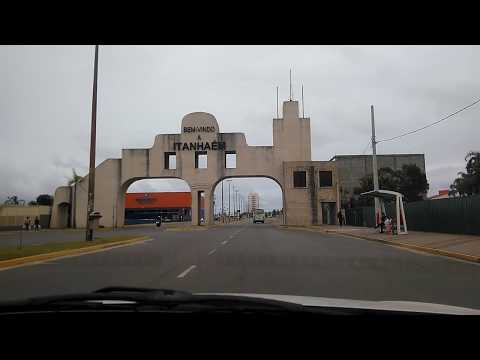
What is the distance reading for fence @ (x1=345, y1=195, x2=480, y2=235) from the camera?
72.2 ft

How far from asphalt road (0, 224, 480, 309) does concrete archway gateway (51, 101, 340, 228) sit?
35533 millimetres

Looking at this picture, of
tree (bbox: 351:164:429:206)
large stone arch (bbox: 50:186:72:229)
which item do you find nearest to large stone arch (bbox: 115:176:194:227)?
large stone arch (bbox: 50:186:72:229)

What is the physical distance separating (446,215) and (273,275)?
57.1 feet

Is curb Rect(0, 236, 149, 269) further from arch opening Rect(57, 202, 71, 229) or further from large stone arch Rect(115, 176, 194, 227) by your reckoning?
arch opening Rect(57, 202, 71, 229)

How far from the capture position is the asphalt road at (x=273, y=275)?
336 inches

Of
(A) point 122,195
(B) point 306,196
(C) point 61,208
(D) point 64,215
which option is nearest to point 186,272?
(B) point 306,196

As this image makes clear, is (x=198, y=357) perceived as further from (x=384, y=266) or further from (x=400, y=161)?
(x=400, y=161)

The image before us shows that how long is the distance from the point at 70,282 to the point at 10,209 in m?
59.1

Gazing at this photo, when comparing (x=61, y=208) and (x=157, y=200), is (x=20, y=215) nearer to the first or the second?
(x=61, y=208)
